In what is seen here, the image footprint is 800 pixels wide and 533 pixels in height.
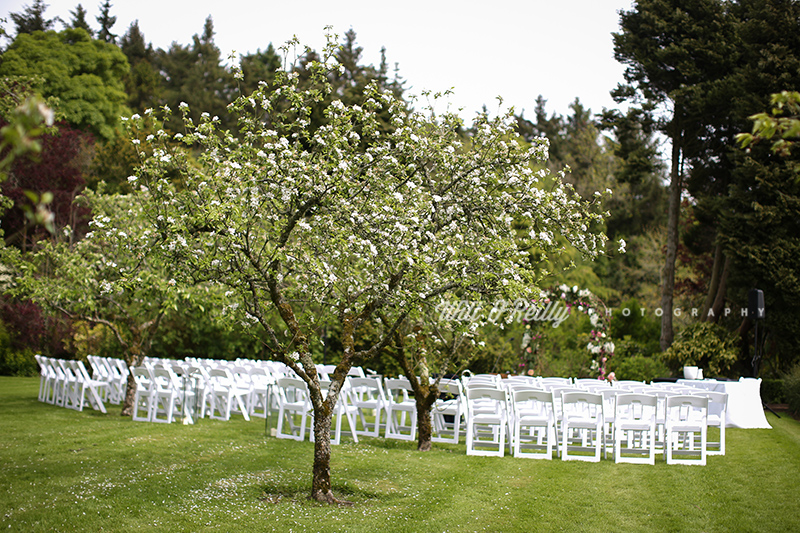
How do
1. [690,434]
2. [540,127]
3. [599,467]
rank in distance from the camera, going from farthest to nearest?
[540,127]
[690,434]
[599,467]

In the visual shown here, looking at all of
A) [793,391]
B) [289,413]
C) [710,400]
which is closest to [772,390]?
[793,391]

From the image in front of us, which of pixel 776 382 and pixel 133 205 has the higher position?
pixel 133 205

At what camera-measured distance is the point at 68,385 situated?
484 inches

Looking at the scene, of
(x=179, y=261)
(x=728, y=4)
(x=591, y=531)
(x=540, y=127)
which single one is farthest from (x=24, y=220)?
(x=540, y=127)

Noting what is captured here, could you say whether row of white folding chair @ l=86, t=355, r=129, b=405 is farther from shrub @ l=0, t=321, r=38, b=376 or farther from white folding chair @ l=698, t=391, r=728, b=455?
white folding chair @ l=698, t=391, r=728, b=455

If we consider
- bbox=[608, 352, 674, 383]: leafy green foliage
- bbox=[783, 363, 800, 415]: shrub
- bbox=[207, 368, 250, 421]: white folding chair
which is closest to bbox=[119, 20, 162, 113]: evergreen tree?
bbox=[207, 368, 250, 421]: white folding chair

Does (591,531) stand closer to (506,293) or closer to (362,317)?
(506,293)

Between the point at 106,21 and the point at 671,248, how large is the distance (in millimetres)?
45185

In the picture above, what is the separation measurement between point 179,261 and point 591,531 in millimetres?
4094

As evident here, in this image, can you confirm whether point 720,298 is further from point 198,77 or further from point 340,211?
point 198,77

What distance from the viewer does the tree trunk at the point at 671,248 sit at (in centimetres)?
2123

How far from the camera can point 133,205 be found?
1177cm

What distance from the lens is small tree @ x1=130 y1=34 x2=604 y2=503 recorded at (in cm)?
562

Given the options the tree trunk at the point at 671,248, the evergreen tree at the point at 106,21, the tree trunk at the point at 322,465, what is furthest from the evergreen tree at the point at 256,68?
the tree trunk at the point at 322,465
